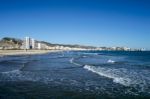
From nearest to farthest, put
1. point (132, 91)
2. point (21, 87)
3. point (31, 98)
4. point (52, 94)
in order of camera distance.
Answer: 1. point (31, 98)
2. point (52, 94)
3. point (132, 91)
4. point (21, 87)

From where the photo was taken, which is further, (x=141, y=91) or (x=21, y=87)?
(x=21, y=87)

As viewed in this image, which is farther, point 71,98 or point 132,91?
point 132,91

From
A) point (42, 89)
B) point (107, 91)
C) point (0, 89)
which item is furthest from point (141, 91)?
point (0, 89)

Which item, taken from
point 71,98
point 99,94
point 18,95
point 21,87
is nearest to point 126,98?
point 99,94

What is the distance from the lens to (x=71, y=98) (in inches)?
528

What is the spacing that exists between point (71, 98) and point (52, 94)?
156 centimetres

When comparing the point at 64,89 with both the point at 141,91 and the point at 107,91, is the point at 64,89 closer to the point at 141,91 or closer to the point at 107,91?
the point at 107,91

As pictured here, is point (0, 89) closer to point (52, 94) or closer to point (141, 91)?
point (52, 94)

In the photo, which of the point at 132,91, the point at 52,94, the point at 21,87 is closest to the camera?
the point at 52,94

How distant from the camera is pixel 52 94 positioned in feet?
47.3

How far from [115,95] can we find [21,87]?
6799 millimetres

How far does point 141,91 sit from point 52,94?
Result: 5856 millimetres

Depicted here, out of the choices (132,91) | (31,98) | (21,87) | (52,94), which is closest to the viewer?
(31,98)

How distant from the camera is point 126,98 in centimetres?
1345
